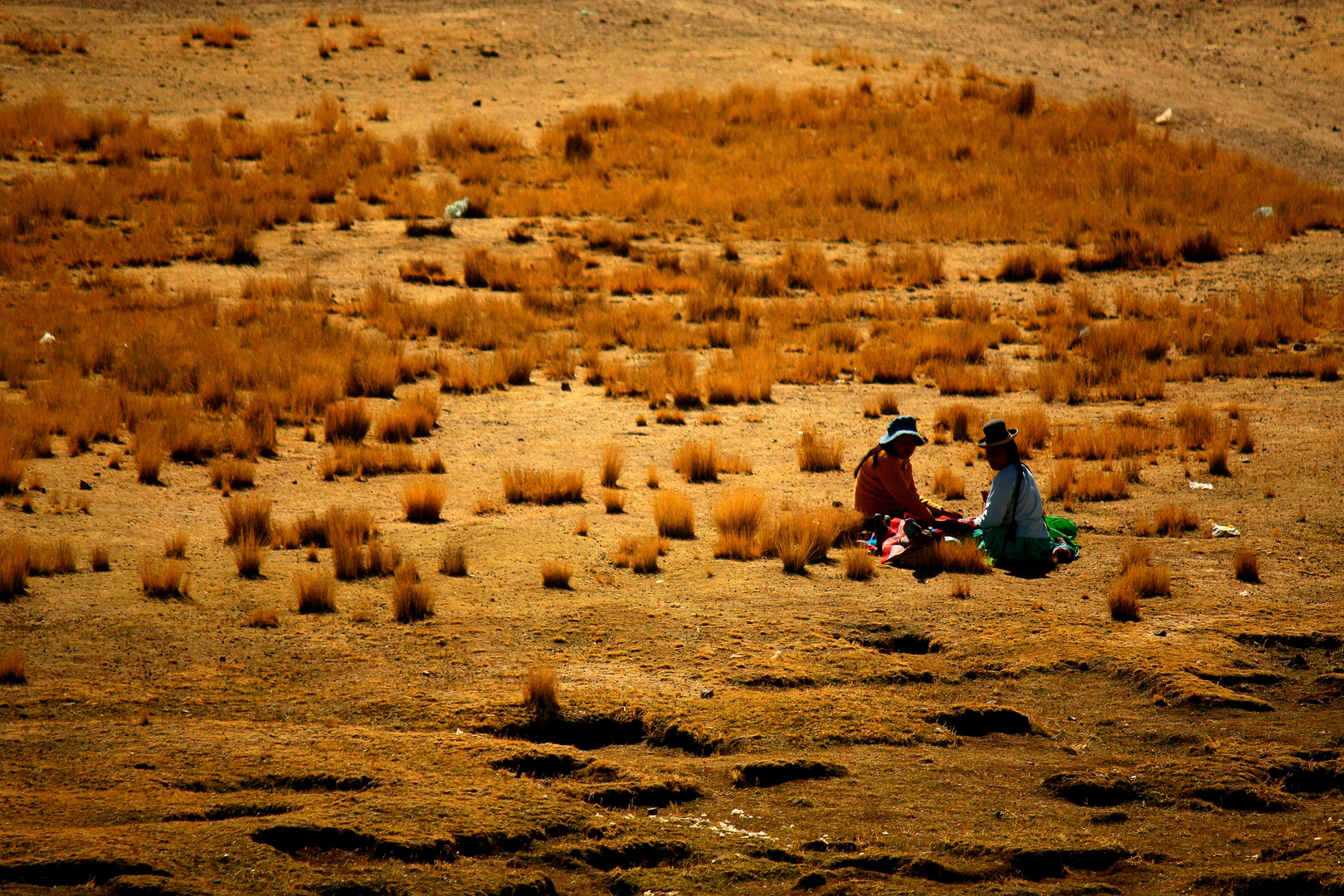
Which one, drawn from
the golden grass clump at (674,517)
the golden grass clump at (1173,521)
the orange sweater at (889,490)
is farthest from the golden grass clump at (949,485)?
the golden grass clump at (674,517)

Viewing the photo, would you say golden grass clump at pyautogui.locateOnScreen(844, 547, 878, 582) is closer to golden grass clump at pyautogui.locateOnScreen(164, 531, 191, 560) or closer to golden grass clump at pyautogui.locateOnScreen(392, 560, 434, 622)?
golden grass clump at pyautogui.locateOnScreen(392, 560, 434, 622)

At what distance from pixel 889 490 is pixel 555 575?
9.29ft

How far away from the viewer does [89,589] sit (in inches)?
314

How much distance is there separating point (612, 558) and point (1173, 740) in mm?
4367

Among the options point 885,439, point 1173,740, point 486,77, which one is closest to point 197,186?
point 486,77

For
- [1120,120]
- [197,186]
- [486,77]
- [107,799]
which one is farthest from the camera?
[486,77]

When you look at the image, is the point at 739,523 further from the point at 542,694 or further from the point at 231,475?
the point at 231,475

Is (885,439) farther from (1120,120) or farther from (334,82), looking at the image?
(334,82)

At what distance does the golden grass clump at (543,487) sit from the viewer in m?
10.8

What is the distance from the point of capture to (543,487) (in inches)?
428

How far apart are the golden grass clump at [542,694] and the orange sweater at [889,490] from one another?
387 cm

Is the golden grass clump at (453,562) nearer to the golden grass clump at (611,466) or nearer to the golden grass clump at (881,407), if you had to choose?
the golden grass clump at (611,466)

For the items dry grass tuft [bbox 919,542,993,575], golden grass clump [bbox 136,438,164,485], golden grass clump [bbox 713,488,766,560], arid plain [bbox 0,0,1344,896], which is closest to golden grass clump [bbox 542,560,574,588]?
arid plain [bbox 0,0,1344,896]

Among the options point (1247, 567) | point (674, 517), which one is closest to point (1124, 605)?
point (1247, 567)
